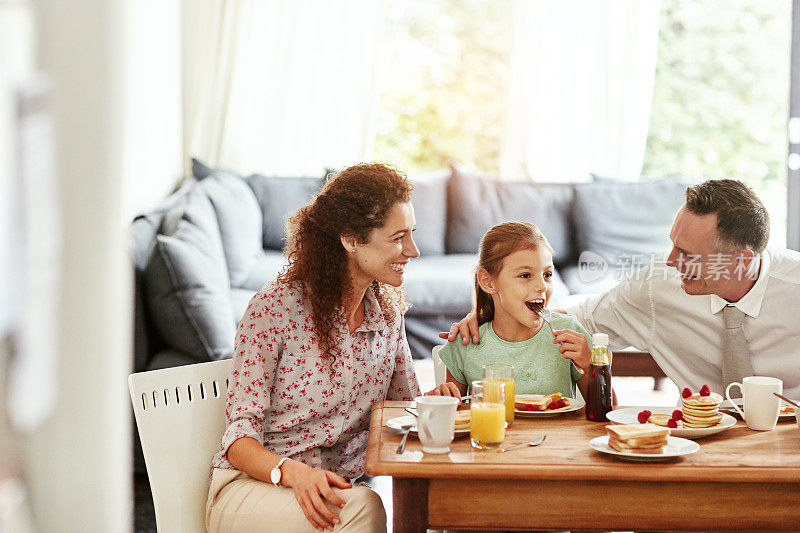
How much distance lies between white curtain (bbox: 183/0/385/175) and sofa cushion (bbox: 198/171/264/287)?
0.64 metres

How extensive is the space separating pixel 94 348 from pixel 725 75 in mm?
5496

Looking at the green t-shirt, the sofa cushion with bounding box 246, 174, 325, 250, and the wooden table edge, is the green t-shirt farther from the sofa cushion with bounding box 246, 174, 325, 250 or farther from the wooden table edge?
the sofa cushion with bounding box 246, 174, 325, 250

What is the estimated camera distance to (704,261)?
1.82 metres

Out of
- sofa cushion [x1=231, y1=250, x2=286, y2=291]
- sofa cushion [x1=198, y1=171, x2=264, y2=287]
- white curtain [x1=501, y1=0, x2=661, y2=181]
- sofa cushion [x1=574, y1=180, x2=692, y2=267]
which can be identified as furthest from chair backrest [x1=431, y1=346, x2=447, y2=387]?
white curtain [x1=501, y1=0, x2=661, y2=181]

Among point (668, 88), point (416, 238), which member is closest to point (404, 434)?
point (416, 238)

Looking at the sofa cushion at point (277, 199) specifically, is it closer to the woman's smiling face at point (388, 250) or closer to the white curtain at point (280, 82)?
the white curtain at point (280, 82)

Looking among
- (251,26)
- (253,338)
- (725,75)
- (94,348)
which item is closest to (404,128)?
(251,26)

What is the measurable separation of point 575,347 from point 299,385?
542 millimetres

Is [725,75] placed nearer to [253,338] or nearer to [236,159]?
[236,159]

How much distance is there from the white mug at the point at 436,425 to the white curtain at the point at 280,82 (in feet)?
12.5

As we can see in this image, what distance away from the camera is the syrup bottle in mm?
1513

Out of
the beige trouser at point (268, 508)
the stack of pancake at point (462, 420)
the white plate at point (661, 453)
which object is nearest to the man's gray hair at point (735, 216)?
the white plate at point (661, 453)

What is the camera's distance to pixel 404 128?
5.85 metres

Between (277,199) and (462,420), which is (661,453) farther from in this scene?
(277,199)
